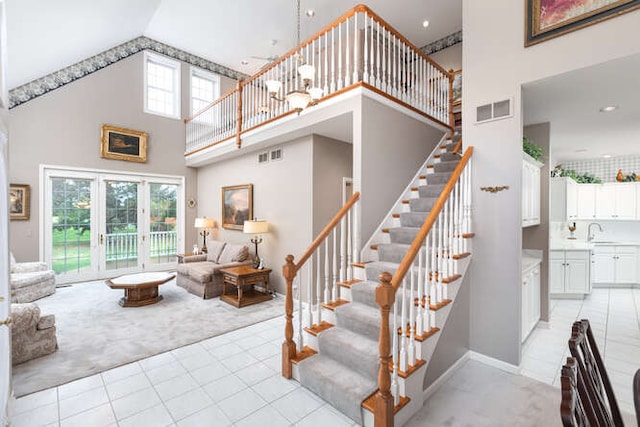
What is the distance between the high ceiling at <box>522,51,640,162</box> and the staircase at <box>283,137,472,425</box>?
1201 millimetres

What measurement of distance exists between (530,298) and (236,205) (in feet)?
17.8

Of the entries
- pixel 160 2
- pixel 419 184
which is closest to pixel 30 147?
pixel 160 2

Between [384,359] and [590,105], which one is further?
[590,105]

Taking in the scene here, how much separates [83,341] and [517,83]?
5613 mm

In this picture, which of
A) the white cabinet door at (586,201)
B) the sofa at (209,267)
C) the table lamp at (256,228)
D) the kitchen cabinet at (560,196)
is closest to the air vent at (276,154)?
the table lamp at (256,228)

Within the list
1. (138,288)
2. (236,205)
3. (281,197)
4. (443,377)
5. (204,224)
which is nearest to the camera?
(443,377)

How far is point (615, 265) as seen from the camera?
226 inches

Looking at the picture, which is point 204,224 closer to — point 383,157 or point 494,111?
point 383,157

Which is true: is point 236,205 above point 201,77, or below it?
below

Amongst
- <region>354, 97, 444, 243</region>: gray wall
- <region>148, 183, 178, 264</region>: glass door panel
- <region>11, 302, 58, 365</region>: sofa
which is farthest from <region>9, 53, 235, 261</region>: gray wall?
<region>354, 97, 444, 243</region>: gray wall

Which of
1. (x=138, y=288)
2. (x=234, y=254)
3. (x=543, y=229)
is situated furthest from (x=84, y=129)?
(x=543, y=229)

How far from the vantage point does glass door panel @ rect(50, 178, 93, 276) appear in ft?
19.1

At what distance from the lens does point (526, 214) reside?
10.6 ft

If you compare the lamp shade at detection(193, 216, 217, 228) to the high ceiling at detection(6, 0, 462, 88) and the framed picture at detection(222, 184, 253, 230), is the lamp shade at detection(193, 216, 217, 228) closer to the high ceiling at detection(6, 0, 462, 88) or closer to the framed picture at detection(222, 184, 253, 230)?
the framed picture at detection(222, 184, 253, 230)
